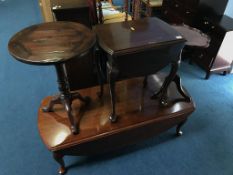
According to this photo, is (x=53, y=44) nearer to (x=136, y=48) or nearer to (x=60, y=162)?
(x=136, y=48)

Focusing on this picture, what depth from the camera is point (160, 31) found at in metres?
1.20

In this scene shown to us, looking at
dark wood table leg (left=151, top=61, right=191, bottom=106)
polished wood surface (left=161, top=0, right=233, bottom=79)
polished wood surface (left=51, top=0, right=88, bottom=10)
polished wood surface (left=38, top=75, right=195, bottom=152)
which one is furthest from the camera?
polished wood surface (left=161, top=0, right=233, bottom=79)

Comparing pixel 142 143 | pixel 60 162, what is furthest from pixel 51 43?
pixel 142 143

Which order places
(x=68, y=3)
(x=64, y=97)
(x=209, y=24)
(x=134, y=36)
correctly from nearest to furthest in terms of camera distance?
(x=134, y=36)
(x=64, y=97)
(x=68, y=3)
(x=209, y=24)

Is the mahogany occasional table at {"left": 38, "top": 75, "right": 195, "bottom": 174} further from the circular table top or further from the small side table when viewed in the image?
the circular table top

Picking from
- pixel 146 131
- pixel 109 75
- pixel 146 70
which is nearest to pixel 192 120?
pixel 146 131

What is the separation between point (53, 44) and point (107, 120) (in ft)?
2.11

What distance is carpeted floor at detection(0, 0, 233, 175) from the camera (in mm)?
1444

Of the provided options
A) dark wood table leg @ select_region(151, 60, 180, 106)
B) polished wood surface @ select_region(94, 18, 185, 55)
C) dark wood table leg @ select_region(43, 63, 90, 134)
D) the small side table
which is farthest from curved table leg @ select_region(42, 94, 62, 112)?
dark wood table leg @ select_region(151, 60, 180, 106)

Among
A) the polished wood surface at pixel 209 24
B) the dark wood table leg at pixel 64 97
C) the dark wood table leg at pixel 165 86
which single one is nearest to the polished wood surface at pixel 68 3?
the dark wood table leg at pixel 64 97

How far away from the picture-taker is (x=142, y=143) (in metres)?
1.61

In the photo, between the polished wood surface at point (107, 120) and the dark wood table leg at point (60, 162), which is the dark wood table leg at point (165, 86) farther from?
the dark wood table leg at point (60, 162)

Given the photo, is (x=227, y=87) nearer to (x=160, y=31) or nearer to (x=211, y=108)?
(x=211, y=108)

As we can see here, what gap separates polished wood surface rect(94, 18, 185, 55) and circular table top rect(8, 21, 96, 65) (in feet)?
0.31
